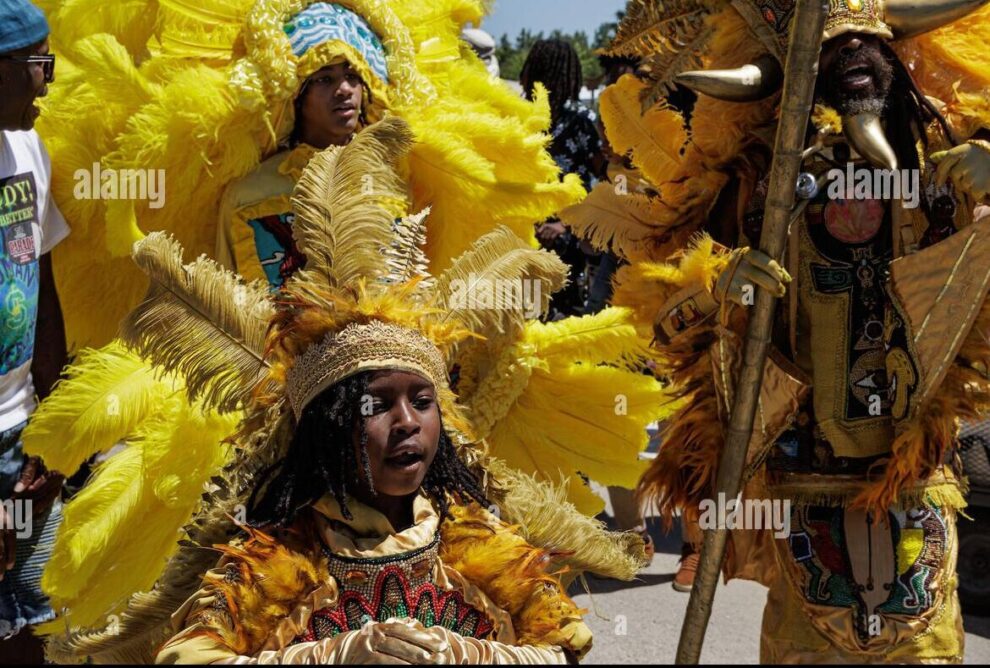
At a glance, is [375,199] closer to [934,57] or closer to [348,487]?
[348,487]

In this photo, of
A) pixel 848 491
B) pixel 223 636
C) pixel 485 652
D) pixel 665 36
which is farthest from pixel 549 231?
pixel 223 636

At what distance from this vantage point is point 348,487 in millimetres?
2615

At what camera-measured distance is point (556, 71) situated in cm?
680

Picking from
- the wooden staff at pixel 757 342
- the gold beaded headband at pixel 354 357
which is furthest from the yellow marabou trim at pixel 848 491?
the gold beaded headband at pixel 354 357

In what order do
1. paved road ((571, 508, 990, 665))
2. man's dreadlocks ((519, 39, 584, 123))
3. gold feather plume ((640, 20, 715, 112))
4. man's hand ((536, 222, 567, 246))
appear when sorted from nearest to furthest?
gold feather plume ((640, 20, 715, 112))
paved road ((571, 508, 990, 665))
man's hand ((536, 222, 567, 246))
man's dreadlocks ((519, 39, 584, 123))

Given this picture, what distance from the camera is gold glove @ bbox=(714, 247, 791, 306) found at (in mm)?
3197

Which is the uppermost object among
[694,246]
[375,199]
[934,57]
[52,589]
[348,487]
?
[934,57]

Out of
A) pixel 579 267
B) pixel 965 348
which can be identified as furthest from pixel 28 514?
pixel 579 267

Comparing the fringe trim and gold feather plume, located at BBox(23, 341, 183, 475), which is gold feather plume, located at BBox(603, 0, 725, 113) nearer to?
the fringe trim

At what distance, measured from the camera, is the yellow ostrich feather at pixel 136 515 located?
133 inches

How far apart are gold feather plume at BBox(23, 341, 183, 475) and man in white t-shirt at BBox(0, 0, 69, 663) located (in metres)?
0.28

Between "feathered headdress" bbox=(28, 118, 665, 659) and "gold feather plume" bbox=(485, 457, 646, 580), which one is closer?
"feathered headdress" bbox=(28, 118, 665, 659)

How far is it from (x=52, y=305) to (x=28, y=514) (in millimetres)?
604

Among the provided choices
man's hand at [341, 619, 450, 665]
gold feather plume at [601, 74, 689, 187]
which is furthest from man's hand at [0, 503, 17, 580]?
gold feather plume at [601, 74, 689, 187]
